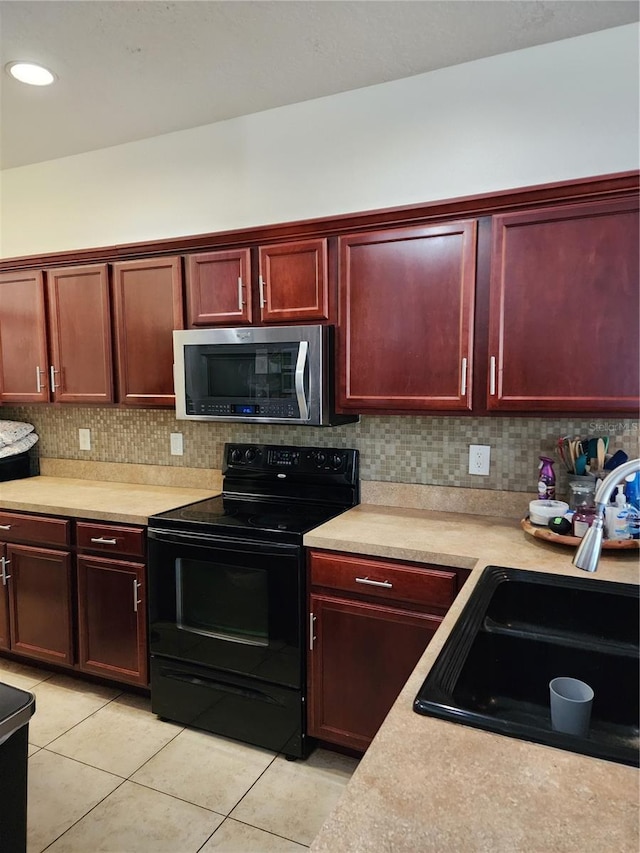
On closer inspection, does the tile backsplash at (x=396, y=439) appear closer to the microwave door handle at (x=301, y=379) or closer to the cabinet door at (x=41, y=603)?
the microwave door handle at (x=301, y=379)

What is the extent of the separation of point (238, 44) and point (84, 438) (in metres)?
2.20

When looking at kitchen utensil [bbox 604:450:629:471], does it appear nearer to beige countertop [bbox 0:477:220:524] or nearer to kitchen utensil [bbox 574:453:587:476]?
kitchen utensil [bbox 574:453:587:476]

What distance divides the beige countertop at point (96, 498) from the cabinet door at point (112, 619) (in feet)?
0.70

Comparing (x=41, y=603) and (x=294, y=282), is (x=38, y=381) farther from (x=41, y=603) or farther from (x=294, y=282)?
(x=294, y=282)

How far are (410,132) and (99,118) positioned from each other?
145 centimetres

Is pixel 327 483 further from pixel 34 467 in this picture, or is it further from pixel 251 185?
pixel 34 467

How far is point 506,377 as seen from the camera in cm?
194

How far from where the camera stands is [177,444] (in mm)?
2959

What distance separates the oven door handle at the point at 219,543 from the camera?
6.66ft

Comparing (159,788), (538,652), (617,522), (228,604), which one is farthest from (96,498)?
(617,522)

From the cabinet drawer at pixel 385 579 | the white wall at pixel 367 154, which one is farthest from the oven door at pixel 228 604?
the white wall at pixel 367 154

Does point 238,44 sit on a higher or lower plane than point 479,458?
higher

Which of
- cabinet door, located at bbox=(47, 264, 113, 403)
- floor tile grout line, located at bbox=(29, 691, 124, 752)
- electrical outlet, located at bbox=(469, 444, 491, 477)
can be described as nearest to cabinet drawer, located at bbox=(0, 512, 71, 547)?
cabinet door, located at bbox=(47, 264, 113, 403)

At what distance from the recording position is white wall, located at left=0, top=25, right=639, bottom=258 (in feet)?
6.43
